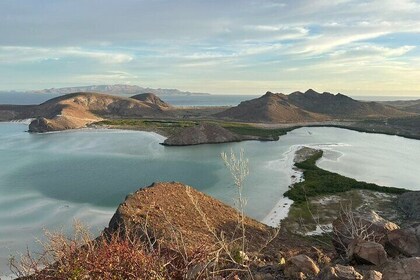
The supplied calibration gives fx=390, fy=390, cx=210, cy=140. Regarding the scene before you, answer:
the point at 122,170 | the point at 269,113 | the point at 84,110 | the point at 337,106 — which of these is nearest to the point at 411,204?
the point at 122,170

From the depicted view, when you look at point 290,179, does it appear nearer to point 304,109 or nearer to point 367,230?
point 367,230

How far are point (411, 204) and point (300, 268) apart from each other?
29.3 m

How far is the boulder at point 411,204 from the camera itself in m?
32.5

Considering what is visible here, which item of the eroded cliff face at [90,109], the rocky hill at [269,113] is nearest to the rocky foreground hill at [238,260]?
the eroded cliff face at [90,109]

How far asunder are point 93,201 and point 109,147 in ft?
121

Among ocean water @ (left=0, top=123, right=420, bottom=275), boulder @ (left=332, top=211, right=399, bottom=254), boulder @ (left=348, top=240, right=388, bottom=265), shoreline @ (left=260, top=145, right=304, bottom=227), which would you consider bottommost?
shoreline @ (left=260, top=145, right=304, bottom=227)

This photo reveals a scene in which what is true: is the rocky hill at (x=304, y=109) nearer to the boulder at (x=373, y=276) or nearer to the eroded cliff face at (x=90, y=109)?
the eroded cliff face at (x=90, y=109)

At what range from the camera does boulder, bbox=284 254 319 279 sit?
949cm

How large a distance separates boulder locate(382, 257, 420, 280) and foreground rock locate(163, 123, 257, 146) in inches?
2687

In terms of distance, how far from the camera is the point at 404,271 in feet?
28.0

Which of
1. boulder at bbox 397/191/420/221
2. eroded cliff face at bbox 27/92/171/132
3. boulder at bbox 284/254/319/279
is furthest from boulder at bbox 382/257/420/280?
eroded cliff face at bbox 27/92/171/132

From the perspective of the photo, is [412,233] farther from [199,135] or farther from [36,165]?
[199,135]

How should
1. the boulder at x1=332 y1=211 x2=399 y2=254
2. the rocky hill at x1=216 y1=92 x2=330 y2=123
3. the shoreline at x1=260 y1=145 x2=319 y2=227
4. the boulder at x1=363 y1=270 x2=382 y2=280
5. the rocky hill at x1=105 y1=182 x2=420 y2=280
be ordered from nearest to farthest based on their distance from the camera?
the boulder at x1=363 y1=270 x2=382 y2=280
the rocky hill at x1=105 y1=182 x2=420 y2=280
the boulder at x1=332 y1=211 x2=399 y2=254
the shoreline at x1=260 y1=145 x2=319 y2=227
the rocky hill at x1=216 y1=92 x2=330 y2=123

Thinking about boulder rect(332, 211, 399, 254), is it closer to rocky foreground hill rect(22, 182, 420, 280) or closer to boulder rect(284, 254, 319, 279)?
rocky foreground hill rect(22, 182, 420, 280)
